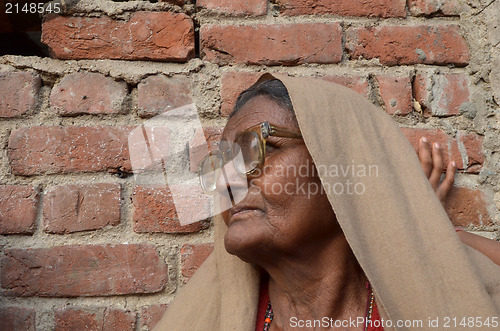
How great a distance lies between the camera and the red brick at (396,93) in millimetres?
1644

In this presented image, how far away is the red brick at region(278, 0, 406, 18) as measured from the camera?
1658 millimetres

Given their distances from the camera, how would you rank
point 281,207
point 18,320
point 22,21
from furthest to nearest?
point 22,21 < point 18,320 < point 281,207

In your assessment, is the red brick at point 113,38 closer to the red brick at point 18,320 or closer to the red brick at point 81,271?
the red brick at point 81,271

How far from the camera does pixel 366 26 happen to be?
5.45ft

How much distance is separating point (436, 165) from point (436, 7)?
47cm

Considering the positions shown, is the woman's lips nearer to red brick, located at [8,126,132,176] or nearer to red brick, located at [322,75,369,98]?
red brick, located at [8,126,132,176]

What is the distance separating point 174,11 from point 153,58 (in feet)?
0.49

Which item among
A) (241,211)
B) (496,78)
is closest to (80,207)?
(241,211)

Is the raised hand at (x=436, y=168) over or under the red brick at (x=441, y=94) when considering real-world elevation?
under

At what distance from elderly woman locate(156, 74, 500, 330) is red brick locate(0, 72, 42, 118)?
52cm

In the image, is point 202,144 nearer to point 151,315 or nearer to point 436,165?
point 151,315

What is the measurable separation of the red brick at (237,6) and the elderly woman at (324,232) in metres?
0.25

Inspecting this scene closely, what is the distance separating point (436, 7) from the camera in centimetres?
168

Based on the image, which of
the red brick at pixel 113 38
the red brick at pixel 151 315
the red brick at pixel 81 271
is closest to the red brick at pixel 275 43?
the red brick at pixel 113 38
